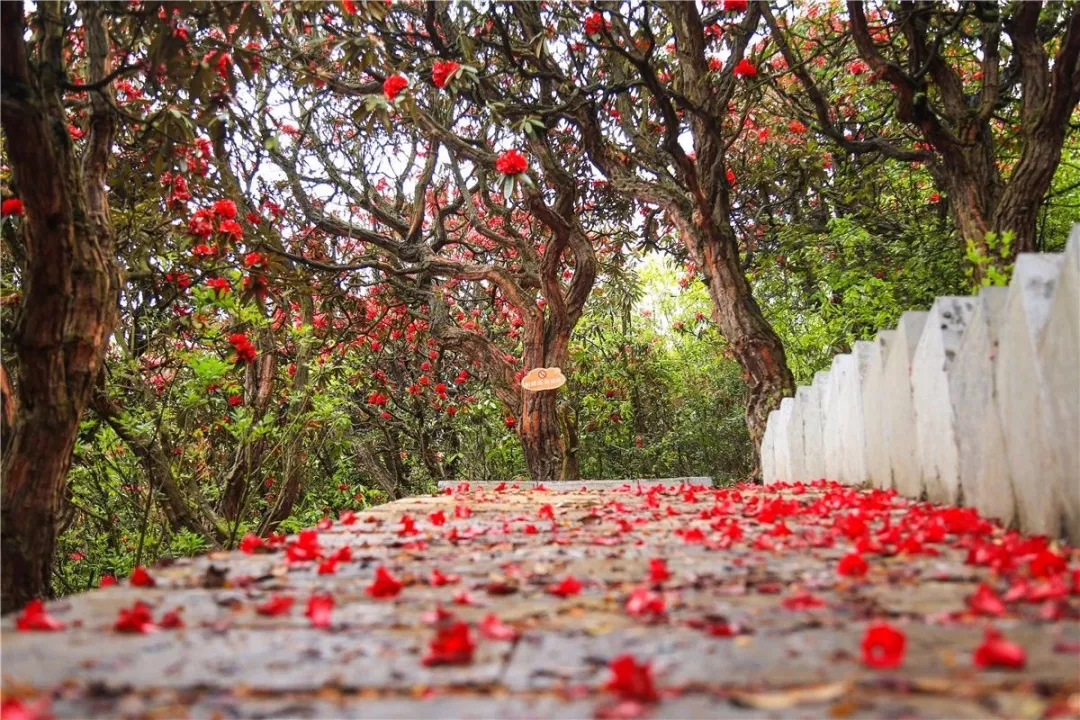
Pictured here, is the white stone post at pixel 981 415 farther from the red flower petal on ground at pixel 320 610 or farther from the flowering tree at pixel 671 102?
the flowering tree at pixel 671 102

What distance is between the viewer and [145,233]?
5.00 meters

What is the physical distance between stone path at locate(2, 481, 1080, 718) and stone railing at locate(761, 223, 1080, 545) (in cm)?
17

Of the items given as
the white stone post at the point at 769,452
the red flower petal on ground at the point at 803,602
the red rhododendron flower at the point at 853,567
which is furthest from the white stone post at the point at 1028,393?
the white stone post at the point at 769,452

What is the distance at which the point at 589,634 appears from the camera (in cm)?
158

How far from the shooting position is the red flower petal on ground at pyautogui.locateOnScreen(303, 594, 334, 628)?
1.68m

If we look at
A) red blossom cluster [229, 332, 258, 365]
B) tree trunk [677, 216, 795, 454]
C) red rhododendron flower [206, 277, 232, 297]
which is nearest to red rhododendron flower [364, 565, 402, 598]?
red rhododendron flower [206, 277, 232, 297]

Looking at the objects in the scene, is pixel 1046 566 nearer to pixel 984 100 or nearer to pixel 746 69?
pixel 984 100

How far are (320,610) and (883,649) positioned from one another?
3.14 feet

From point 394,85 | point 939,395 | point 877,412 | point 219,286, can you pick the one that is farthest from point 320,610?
point 394,85

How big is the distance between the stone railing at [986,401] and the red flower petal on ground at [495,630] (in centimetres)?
139

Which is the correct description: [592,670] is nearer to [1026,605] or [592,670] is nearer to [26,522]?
[1026,605]

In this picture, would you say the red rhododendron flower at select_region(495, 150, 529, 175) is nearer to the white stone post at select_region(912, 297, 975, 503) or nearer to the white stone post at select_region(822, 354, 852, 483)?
the white stone post at select_region(822, 354, 852, 483)

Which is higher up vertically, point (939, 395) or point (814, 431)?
point (939, 395)

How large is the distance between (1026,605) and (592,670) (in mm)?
827
